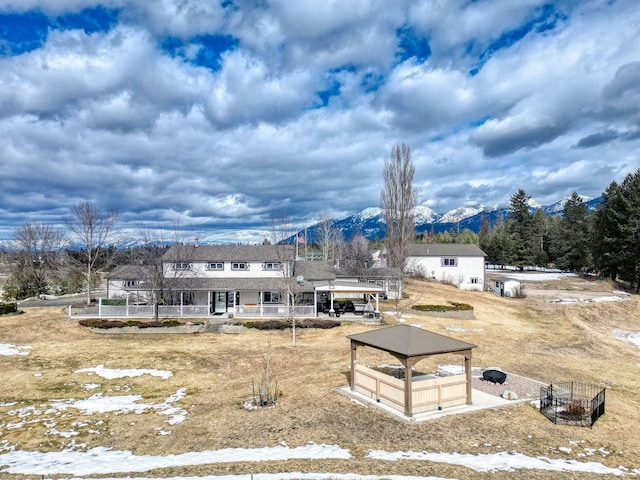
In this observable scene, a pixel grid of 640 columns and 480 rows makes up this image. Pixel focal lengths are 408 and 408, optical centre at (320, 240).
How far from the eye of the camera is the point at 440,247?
6222 cm

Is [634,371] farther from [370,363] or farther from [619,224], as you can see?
[619,224]

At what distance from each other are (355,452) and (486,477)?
3513 mm

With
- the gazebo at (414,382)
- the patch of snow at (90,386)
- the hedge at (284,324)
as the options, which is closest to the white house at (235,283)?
the hedge at (284,324)

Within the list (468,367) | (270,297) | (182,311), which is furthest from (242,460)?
(270,297)

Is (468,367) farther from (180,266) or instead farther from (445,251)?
(445,251)

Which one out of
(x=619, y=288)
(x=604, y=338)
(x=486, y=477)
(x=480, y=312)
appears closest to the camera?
(x=486, y=477)

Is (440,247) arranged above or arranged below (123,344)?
above

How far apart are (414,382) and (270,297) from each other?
25.2 meters

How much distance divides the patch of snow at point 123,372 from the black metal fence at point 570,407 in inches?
698

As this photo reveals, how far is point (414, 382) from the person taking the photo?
1480 centimetres

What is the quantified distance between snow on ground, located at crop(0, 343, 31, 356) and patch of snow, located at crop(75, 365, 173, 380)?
648 centimetres

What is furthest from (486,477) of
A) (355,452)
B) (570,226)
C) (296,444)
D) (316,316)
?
(570,226)

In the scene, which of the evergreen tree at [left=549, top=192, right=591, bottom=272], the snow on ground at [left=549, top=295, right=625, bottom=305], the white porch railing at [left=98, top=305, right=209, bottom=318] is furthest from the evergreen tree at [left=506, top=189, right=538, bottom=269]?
the white porch railing at [left=98, top=305, right=209, bottom=318]

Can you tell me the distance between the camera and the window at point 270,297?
126ft
